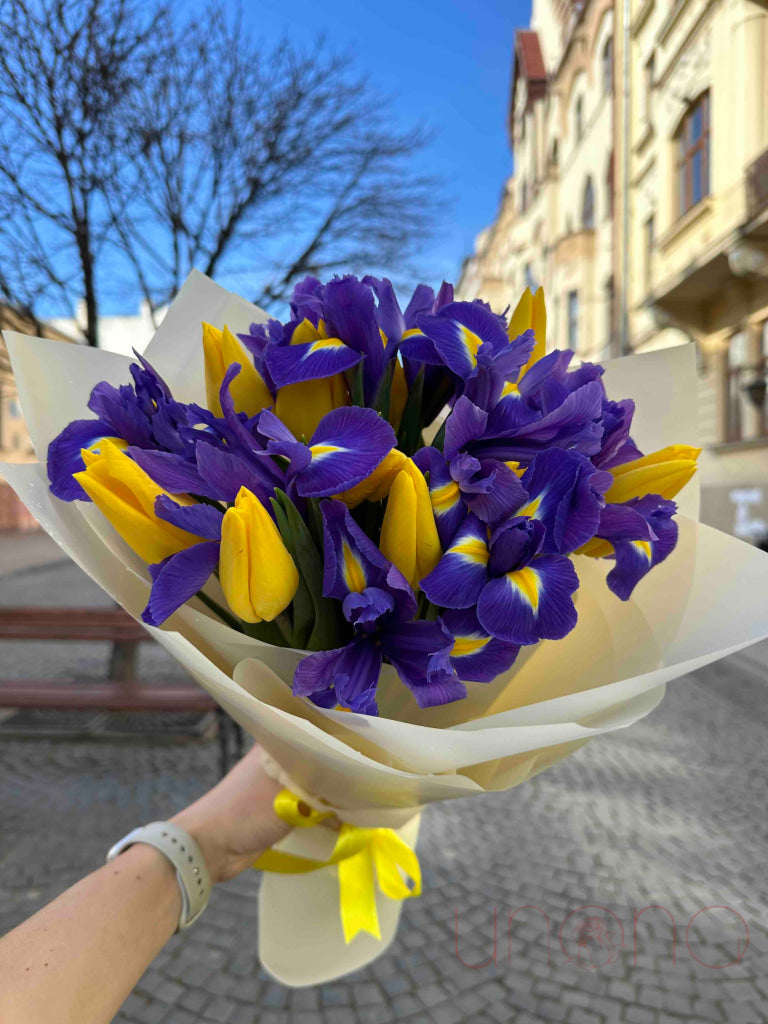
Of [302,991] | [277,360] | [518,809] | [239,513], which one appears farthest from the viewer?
[518,809]

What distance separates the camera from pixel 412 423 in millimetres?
789

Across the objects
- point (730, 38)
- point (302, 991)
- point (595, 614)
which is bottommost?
point (302, 991)

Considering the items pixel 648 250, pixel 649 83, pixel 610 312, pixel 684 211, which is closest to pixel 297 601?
pixel 684 211

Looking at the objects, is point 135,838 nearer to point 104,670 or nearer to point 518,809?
point 518,809

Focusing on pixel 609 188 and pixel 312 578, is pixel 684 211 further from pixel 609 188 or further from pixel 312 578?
pixel 312 578

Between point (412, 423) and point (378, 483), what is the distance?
5.7 inches

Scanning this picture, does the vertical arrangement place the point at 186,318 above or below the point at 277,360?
above

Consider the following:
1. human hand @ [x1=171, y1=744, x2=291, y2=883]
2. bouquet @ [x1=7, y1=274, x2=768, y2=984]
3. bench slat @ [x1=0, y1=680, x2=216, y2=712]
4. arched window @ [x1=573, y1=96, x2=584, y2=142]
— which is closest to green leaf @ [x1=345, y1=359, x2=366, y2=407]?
bouquet @ [x1=7, y1=274, x2=768, y2=984]

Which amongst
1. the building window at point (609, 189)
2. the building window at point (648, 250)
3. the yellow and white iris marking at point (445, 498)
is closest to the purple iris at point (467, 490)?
the yellow and white iris marking at point (445, 498)

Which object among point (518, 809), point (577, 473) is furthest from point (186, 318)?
point (518, 809)

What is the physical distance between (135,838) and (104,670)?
5.55m

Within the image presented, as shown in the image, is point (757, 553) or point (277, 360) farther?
point (757, 553)

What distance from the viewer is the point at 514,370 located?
710 mm

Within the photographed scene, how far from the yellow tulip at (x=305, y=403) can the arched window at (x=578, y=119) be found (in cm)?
2199
